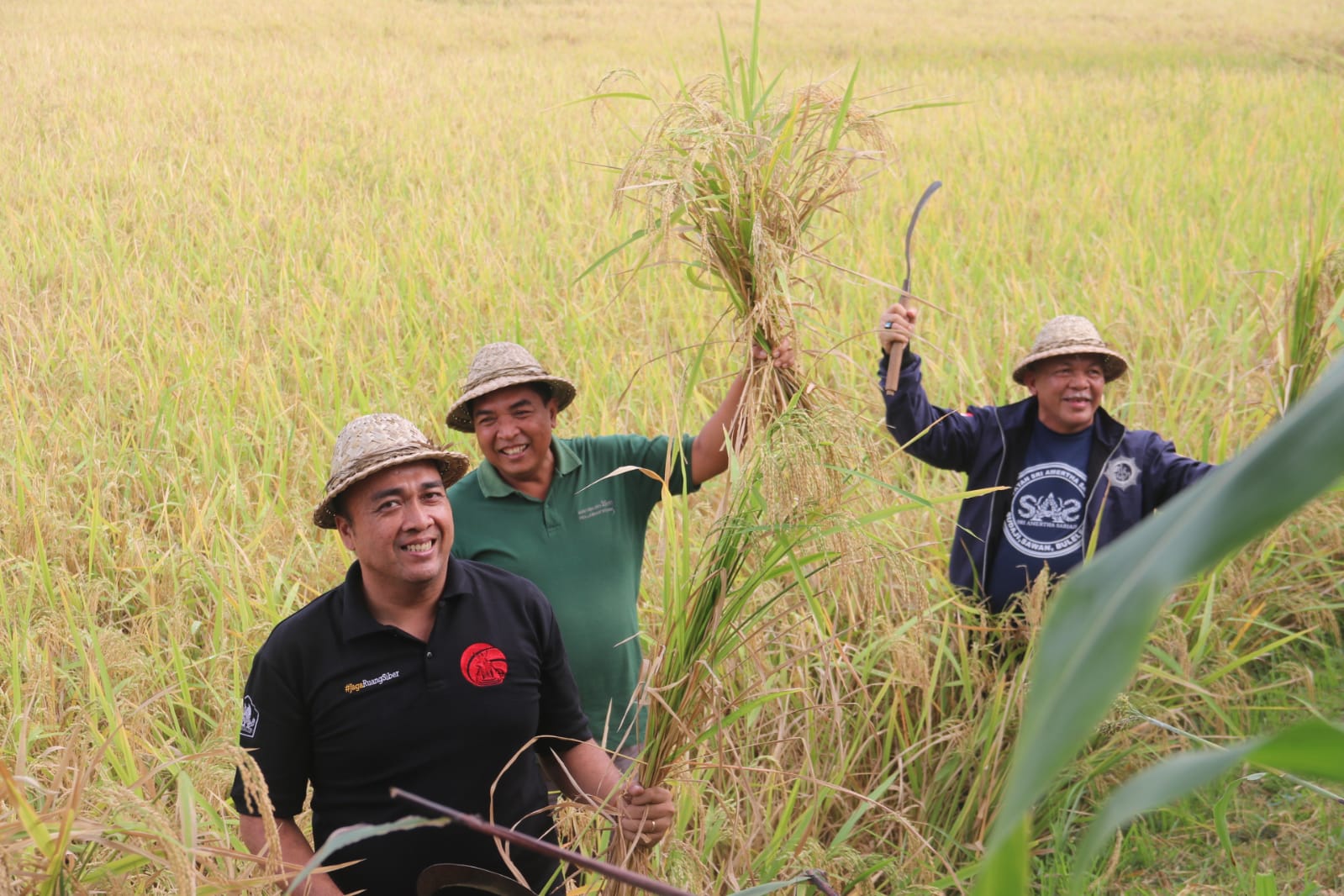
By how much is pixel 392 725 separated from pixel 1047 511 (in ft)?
5.42

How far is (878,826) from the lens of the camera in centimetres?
279

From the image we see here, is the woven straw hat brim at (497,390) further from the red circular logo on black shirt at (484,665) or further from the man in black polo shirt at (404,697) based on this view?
the red circular logo on black shirt at (484,665)

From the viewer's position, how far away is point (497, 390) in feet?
8.27

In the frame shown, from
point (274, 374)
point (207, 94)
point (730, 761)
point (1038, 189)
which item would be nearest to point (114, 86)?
point (207, 94)

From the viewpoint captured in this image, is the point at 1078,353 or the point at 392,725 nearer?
the point at 392,725

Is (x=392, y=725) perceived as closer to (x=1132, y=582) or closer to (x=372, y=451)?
(x=372, y=451)

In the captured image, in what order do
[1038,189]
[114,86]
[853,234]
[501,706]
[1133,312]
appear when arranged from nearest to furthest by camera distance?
[501,706], [1133,312], [853,234], [1038,189], [114,86]

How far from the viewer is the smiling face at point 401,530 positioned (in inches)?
77.7

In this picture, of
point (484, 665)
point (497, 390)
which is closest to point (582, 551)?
point (497, 390)

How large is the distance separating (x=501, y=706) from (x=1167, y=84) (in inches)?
448

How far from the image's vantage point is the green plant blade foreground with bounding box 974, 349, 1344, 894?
352mm

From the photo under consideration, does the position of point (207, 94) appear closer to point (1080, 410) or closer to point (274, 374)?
point (274, 374)

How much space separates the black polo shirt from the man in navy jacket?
1245mm

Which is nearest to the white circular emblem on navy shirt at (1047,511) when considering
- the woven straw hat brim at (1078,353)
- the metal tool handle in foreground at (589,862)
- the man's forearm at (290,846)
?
the woven straw hat brim at (1078,353)
